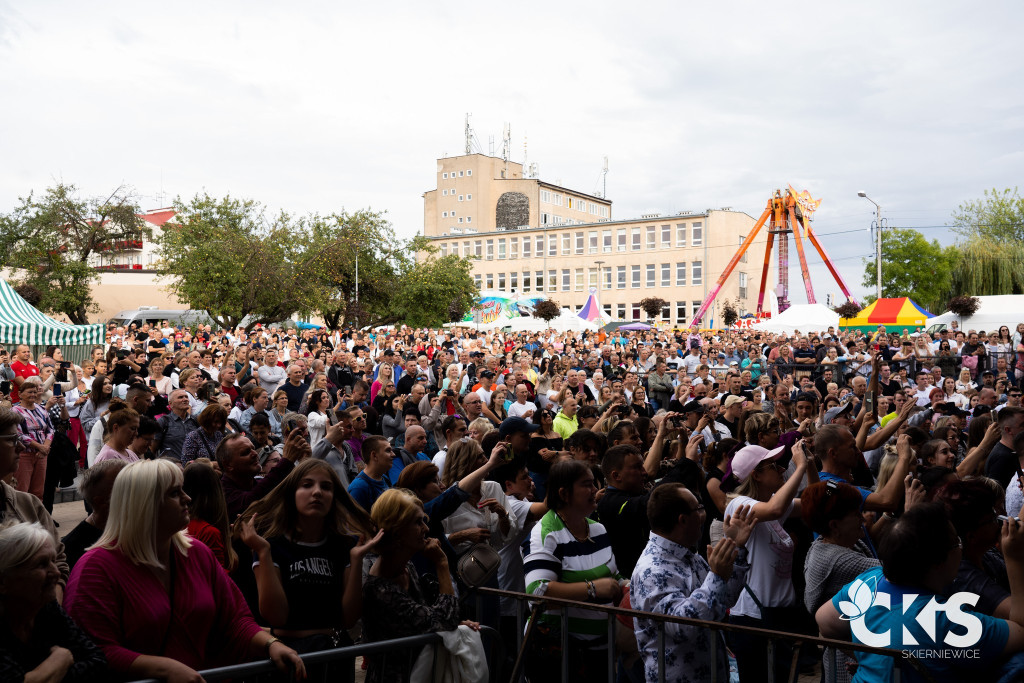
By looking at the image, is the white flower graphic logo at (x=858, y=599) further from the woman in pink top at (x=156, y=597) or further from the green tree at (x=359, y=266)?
the green tree at (x=359, y=266)

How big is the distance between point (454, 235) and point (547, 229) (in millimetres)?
11472

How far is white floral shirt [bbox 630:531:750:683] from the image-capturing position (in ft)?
11.7

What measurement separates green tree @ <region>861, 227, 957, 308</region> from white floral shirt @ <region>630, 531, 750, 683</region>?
5434cm

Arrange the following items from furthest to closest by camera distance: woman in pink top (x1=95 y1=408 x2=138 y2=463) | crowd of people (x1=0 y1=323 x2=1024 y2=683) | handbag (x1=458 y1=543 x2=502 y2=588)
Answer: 1. woman in pink top (x1=95 y1=408 x2=138 y2=463)
2. handbag (x1=458 y1=543 x2=502 y2=588)
3. crowd of people (x1=0 y1=323 x2=1024 y2=683)

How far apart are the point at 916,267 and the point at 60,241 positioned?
4901 cm

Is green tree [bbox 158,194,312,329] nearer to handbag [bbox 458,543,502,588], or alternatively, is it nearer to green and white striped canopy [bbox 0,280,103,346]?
green and white striped canopy [bbox 0,280,103,346]

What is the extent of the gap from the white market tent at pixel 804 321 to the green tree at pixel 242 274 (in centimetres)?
1932

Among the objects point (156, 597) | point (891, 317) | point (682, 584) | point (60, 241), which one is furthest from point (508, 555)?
point (60, 241)

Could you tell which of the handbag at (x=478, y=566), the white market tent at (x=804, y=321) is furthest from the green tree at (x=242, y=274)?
the handbag at (x=478, y=566)

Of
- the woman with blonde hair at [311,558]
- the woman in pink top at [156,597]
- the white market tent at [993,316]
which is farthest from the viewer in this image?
the white market tent at [993,316]

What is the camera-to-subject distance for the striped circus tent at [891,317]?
30.2 meters

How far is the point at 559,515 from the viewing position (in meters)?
4.32

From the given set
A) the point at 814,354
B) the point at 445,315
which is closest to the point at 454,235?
the point at 445,315

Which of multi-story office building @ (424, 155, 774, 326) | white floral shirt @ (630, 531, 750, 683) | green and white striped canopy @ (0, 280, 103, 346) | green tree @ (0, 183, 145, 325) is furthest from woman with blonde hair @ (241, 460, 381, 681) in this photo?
multi-story office building @ (424, 155, 774, 326)
